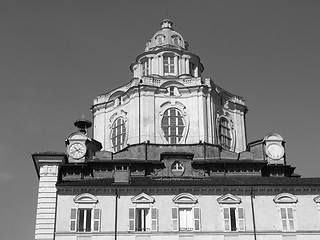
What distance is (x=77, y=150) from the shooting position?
210ft

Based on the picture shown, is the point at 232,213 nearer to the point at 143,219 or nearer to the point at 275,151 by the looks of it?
the point at 143,219

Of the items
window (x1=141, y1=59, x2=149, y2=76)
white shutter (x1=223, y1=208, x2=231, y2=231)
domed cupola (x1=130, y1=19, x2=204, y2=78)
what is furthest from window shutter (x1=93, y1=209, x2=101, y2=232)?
window (x1=141, y1=59, x2=149, y2=76)

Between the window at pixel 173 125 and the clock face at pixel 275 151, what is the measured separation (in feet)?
35.1

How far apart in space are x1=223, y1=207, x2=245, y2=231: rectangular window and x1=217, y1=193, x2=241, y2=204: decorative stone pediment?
0.59 m

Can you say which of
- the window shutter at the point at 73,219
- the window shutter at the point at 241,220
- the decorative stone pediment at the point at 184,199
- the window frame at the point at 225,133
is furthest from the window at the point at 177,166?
the window frame at the point at 225,133

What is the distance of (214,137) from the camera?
69375 millimetres

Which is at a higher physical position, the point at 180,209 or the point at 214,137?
the point at 214,137

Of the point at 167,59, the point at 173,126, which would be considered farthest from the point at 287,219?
the point at 167,59

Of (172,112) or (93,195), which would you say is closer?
(93,195)

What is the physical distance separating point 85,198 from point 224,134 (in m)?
26.7

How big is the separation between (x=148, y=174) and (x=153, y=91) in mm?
14727

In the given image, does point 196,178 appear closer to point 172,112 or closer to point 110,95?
point 172,112

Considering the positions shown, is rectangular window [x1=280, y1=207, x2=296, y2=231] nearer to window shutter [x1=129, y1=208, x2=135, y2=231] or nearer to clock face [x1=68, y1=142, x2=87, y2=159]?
window shutter [x1=129, y1=208, x2=135, y2=231]

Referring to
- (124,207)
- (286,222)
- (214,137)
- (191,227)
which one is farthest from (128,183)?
(214,137)
